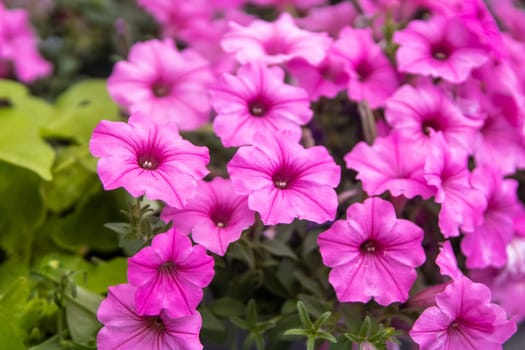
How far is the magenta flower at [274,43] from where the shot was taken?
2.60 ft

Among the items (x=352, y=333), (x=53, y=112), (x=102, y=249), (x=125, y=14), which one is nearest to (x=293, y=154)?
(x=352, y=333)

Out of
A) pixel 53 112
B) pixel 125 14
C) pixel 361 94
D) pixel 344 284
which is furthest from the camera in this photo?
pixel 125 14

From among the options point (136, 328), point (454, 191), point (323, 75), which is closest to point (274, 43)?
point (323, 75)

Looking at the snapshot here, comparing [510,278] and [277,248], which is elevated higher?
[277,248]

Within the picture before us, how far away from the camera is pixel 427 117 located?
0.78m

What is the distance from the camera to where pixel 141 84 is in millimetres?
835

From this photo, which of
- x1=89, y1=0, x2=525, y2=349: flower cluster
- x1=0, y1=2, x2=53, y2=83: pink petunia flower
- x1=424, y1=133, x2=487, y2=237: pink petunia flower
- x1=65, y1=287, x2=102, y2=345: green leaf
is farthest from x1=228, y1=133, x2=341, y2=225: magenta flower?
x1=0, y1=2, x2=53, y2=83: pink petunia flower

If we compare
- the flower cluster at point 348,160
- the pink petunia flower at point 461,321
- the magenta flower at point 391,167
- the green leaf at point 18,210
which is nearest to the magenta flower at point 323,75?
the flower cluster at point 348,160

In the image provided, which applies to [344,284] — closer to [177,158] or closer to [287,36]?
[177,158]

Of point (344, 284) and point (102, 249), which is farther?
point (102, 249)

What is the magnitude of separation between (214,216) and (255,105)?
149 millimetres

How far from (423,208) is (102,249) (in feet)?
1.33

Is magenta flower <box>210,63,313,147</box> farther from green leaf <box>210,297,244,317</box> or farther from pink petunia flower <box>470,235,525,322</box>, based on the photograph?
pink petunia flower <box>470,235,525,322</box>

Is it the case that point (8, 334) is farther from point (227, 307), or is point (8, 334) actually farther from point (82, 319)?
point (227, 307)
